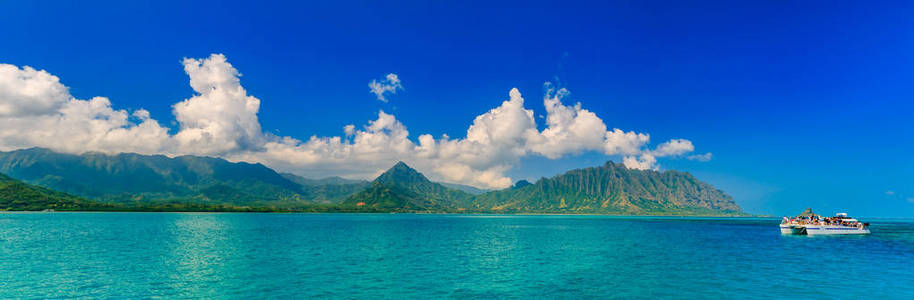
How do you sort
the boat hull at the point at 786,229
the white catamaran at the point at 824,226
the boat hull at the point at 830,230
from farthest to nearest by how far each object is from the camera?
the boat hull at the point at 786,229 → the white catamaran at the point at 824,226 → the boat hull at the point at 830,230

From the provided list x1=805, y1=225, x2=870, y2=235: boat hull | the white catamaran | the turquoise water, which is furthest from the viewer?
the white catamaran

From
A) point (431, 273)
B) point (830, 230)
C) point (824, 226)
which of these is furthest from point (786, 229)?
point (431, 273)

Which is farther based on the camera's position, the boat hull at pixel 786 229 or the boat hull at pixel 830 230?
the boat hull at pixel 786 229

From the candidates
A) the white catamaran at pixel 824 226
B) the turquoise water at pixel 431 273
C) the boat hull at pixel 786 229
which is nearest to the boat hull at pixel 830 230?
the white catamaran at pixel 824 226

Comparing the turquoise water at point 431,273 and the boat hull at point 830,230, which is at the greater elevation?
the boat hull at point 830,230

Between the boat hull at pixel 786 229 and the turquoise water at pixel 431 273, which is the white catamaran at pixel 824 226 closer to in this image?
the boat hull at pixel 786 229

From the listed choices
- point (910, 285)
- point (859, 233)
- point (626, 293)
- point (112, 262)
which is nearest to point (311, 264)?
point (112, 262)

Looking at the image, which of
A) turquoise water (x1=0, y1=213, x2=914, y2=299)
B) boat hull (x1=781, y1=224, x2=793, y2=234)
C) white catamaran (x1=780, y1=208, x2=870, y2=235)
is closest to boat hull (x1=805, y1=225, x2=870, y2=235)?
white catamaran (x1=780, y1=208, x2=870, y2=235)

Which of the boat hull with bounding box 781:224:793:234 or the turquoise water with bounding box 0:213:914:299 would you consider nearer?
the turquoise water with bounding box 0:213:914:299

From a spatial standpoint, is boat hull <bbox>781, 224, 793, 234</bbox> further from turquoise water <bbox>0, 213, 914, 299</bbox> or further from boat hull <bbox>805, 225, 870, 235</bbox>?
turquoise water <bbox>0, 213, 914, 299</bbox>

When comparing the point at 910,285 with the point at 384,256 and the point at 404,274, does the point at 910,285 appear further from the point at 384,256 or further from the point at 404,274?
the point at 384,256

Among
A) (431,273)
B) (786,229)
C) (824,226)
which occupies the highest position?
(824,226)

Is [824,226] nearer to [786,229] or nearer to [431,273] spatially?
[786,229]

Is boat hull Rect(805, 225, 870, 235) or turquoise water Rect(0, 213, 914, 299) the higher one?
boat hull Rect(805, 225, 870, 235)
